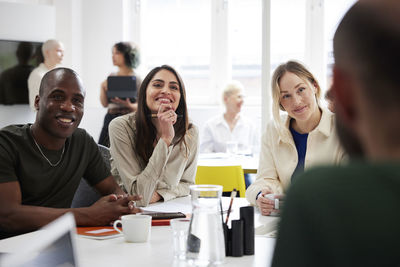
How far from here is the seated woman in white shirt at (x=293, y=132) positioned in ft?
8.56

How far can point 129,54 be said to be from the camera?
5.79 meters

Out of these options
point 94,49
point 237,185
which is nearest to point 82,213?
point 237,185

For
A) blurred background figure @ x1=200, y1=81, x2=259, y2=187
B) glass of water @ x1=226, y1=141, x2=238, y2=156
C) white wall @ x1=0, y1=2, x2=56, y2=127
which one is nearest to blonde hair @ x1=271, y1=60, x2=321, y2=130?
glass of water @ x1=226, y1=141, x2=238, y2=156

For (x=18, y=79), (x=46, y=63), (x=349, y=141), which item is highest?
(x=46, y=63)

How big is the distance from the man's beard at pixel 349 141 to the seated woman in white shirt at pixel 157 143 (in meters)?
1.93

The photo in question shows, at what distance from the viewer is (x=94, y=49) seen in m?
7.11

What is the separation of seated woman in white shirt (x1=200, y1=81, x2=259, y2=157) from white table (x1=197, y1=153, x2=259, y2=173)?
904 millimetres

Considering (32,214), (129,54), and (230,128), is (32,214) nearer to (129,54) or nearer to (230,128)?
(129,54)

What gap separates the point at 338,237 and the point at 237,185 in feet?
11.1

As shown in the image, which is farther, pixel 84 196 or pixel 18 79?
pixel 18 79

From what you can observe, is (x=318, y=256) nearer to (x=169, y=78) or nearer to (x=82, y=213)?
(x=82, y=213)

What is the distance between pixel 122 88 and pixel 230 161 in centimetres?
168

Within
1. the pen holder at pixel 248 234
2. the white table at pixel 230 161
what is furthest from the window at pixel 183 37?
the pen holder at pixel 248 234

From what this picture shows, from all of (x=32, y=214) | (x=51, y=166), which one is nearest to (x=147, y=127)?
(x=51, y=166)
